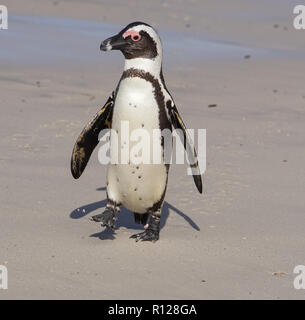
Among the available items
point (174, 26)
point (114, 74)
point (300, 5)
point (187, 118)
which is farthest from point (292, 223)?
point (300, 5)

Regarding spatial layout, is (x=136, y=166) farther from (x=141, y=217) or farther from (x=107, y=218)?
(x=141, y=217)

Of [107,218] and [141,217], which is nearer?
[107,218]

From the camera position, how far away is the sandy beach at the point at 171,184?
4801 millimetres

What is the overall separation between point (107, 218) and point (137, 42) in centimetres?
110

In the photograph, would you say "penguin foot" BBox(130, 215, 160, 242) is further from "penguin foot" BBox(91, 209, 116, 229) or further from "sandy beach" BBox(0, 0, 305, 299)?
"penguin foot" BBox(91, 209, 116, 229)

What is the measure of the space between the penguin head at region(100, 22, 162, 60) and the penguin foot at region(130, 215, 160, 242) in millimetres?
1038

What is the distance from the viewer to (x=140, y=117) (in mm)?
5227

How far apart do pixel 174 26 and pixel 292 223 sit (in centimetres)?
1014

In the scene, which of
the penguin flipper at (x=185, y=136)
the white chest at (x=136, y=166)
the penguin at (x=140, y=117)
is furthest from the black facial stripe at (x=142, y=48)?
the penguin flipper at (x=185, y=136)

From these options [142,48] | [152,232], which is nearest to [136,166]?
[152,232]

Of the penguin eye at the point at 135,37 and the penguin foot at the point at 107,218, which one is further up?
the penguin eye at the point at 135,37

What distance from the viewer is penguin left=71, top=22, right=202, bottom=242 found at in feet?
17.1

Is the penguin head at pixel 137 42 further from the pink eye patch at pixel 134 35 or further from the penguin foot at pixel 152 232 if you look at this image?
the penguin foot at pixel 152 232
